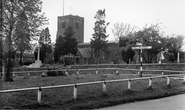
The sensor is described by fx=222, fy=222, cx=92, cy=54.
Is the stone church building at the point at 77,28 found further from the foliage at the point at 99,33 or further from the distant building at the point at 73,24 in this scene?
the foliage at the point at 99,33

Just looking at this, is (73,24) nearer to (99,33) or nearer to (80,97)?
(99,33)

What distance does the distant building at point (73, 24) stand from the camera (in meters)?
94.4

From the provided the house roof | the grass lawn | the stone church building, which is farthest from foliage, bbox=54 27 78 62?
the grass lawn

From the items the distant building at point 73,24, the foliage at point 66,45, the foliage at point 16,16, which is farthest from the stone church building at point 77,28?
the foliage at point 16,16

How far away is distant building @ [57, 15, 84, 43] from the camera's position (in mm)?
94375

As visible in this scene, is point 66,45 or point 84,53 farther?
point 84,53

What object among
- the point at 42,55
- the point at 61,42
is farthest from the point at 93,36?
the point at 42,55

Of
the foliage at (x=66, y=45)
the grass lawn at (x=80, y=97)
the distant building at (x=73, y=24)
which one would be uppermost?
the distant building at (x=73, y=24)

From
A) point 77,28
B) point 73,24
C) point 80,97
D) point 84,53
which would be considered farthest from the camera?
point 77,28

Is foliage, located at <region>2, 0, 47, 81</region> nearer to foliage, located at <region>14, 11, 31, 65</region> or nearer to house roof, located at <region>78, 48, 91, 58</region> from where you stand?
foliage, located at <region>14, 11, 31, 65</region>

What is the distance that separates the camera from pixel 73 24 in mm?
95875

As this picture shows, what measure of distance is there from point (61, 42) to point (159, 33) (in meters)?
29.0

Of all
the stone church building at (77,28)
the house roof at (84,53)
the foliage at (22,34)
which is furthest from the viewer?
the stone church building at (77,28)

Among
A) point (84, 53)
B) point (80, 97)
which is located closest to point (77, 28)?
point (84, 53)
